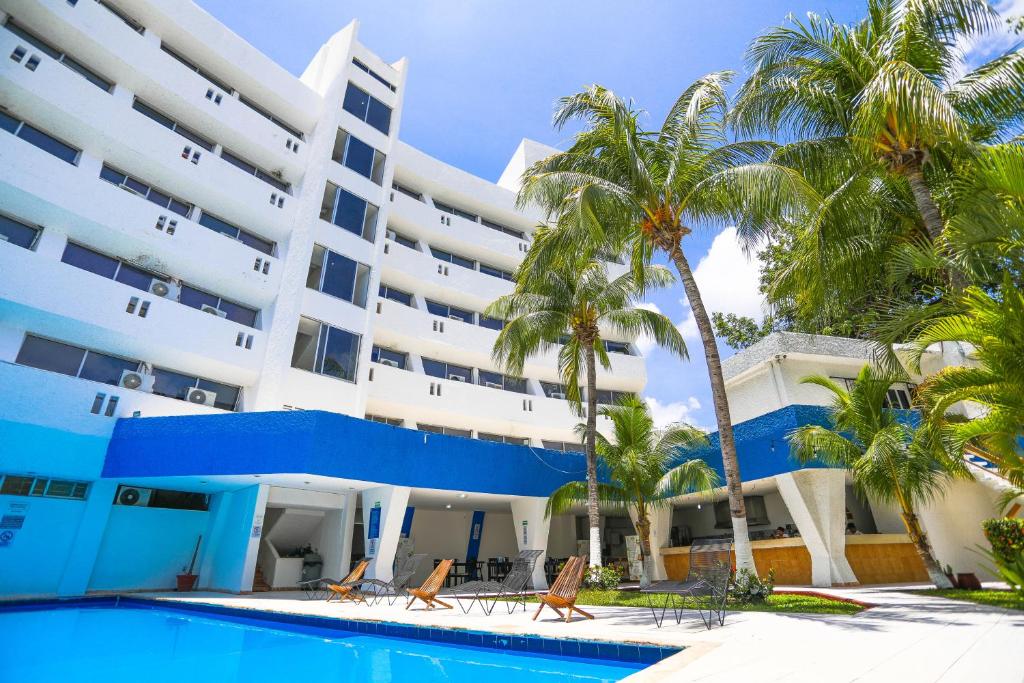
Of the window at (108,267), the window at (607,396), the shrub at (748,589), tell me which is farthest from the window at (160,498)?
the window at (607,396)

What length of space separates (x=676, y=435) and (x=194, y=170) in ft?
56.3

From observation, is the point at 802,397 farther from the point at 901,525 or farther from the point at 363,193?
the point at 363,193

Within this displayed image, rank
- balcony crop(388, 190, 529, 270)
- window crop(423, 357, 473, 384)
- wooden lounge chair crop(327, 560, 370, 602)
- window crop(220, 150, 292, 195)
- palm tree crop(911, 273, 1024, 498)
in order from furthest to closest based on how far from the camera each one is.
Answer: balcony crop(388, 190, 529, 270), window crop(423, 357, 473, 384), window crop(220, 150, 292, 195), wooden lounge chair crop(327, 560, 370, 602), palm tree crop(911, 273, 1024, 498)

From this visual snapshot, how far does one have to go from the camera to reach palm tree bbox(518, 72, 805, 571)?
34.9ft

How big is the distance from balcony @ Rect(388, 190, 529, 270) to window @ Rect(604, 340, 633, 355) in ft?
20.3

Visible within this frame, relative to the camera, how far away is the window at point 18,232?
13859mm

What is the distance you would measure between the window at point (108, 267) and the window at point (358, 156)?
7589 millimetres

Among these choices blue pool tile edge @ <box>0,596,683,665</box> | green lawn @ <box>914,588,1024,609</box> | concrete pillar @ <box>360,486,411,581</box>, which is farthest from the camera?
concrete pillar @ <box>360,486,411,581</box>

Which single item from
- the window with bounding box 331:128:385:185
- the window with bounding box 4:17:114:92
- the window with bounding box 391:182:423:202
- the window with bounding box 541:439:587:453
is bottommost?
the window with bounding box 541:439:587:453

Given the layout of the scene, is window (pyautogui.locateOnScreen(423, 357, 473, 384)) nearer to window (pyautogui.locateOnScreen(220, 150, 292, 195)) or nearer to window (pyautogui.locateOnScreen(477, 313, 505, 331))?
window (pyautogui.locateOnScreen(477, 313, 505, 331))

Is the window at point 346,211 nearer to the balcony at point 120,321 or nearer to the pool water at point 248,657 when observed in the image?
the balcony at point 120,321

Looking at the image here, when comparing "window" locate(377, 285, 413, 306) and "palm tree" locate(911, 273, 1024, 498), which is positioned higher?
"window" locate(377, 285, 413, 306)

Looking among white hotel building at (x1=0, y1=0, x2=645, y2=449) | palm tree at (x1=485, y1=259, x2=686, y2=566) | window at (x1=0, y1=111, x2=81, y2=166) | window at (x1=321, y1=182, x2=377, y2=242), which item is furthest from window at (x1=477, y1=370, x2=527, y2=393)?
window at (x1=0, y1=111, x2=81, y2=166)

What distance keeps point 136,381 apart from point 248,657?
10.8 meters
